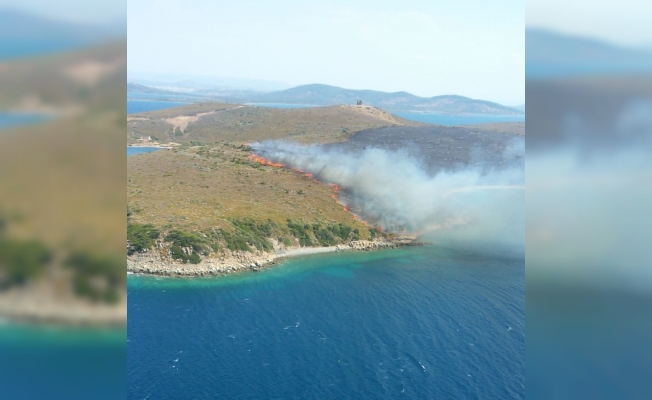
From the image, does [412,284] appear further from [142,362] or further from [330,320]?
[142,362]

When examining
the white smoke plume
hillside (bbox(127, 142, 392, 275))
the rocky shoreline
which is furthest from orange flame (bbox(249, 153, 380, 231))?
the rocky shoreline

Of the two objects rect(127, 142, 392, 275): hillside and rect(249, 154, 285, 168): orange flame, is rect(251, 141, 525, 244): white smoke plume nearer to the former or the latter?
rect(249, 154, 285, 168): orange flame

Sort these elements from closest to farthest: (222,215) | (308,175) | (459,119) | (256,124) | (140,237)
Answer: (140,237) < (222,215) < (308,175) < (256,124) < (459,119)

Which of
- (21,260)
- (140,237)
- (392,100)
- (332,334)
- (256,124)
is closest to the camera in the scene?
(21,260)

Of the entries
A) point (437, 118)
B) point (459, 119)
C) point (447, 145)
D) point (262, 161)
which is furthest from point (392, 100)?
point (262, 161)

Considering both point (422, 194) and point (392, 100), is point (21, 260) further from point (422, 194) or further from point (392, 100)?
point (392, 100)

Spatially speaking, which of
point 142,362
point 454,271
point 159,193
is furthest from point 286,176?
point 142,362

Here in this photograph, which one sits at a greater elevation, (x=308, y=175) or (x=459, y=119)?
(x=459, y=119)
